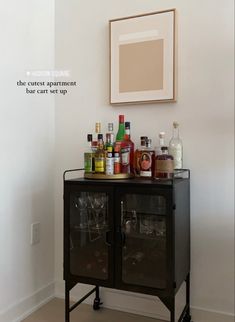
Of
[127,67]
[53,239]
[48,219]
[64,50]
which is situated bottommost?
[53,239]

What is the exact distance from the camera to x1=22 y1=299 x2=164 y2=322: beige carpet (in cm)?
183

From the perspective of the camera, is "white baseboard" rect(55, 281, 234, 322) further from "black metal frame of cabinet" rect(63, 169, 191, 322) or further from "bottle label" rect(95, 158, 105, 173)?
"bottle label" rect(95, 158, 105, 173)

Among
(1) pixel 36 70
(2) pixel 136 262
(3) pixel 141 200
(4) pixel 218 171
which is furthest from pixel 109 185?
(1) pixel 36 70

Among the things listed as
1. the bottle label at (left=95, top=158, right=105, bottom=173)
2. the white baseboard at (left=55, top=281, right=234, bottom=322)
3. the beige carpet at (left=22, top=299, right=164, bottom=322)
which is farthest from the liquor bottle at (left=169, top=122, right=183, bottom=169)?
the beige carpet at (left=22, top=299, right=164, bottom=322)

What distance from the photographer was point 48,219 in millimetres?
2096

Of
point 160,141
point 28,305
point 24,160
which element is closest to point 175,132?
point 160,141

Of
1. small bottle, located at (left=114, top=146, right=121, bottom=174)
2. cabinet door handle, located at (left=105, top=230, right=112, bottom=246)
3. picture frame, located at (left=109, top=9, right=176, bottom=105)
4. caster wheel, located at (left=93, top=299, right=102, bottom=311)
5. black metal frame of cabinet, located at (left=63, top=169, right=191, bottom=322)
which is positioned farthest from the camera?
caster wheel, located at (left=93, top=299, right=102, bottom=311)

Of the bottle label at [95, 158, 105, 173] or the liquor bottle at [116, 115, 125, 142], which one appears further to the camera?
the liquor bottle at [116, 115, 125, 142]

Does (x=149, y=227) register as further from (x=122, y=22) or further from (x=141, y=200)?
(x=122, y=22)

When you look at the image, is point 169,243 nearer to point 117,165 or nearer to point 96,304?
point 117,165

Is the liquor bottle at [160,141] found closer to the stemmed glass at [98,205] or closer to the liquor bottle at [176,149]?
the liquor bottle at [176,149]

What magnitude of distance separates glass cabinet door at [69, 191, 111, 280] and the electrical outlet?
1.29 feet

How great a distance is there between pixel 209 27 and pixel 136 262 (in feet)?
4.34

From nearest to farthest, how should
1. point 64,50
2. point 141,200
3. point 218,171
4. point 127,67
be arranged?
1. point 141,200
2. point 218,171
3. point 127,67
4. point 64,50
